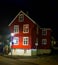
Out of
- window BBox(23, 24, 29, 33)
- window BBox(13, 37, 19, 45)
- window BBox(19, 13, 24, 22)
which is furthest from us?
window BBox(13, 37, 19, 45)

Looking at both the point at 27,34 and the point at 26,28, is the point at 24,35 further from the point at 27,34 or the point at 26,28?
the point at 26,28

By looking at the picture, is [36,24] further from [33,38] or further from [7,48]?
[7,48]

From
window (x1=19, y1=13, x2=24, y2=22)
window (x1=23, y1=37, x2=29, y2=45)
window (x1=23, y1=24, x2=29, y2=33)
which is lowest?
window (x1=23, y1=37, x2=29, y2=45)

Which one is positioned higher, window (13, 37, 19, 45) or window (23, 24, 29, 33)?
window (23, 24, 29, 33)

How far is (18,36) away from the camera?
75500mm

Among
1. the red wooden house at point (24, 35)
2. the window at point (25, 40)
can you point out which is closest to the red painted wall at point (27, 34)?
the red wooden house at point (24, 35)

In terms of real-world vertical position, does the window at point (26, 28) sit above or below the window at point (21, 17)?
below

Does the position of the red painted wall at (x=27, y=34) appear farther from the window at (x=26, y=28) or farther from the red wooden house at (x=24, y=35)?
the window at (x=26, y=28)

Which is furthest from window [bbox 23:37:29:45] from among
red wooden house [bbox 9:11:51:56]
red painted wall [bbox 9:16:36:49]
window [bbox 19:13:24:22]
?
window [bbox 19:13:24:22]

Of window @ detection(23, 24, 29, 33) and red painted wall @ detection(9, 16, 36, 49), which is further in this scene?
window @ detection(23, 24, 29, 33)

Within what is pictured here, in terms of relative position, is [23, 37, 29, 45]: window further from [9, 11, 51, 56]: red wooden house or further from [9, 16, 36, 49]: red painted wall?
[9, 16, 36, 49]: red painted wall

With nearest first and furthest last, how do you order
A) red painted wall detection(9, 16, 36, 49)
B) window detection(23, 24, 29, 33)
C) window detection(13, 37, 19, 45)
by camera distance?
red painted wall detection(9, 16, 36, 49) → window detection(23, 24, 29, 33) → window detection(13, 37, 19, 45)

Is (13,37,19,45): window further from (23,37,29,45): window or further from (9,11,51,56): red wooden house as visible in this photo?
(23,37,29,45): window

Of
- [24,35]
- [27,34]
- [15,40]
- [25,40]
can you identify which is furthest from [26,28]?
[15,40]
